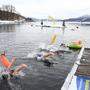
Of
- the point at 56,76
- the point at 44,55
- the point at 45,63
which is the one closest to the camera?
the point at 56,76

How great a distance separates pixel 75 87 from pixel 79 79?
213 centimetres

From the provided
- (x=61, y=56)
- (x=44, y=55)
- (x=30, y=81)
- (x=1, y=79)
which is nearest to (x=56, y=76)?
(x=30, y=81)

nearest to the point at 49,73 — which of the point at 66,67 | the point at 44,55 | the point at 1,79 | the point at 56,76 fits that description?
the point at 56,76

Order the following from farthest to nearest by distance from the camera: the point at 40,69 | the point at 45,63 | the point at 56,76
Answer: the point at 45,63 < the point at 40,69 < the point at 56,76

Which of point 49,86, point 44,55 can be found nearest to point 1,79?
point 49,86

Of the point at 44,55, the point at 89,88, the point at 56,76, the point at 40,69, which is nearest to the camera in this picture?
the point at 89,88

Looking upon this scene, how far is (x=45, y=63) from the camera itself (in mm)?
29375

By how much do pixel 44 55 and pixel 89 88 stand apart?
46.5ft

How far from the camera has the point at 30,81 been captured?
22.3 m

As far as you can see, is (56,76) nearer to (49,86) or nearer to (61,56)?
(49,86)

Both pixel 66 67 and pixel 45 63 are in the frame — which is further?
pixel 45 63

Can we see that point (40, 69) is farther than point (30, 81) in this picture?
Yes

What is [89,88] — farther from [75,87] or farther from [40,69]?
[40,69]

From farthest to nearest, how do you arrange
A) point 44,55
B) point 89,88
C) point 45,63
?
point 44,55 < point 45,63 < point 89,88
